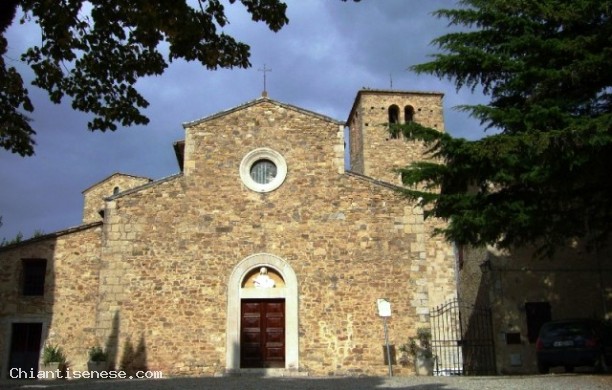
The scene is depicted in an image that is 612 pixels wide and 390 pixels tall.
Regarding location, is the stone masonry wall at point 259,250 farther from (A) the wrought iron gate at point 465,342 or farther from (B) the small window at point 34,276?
(A) the wrought iron gate at point 465,342

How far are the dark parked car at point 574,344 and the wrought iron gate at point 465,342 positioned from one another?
136 inches

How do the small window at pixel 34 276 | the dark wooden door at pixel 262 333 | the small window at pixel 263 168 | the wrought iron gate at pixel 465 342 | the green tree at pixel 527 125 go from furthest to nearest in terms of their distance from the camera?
the wrought iron gate at pixel 465 342, the small window at pixel 263 168, the small window at pixel 34 276, the dark wooden door at pixel 262 333, the green tree at pixel 527 125

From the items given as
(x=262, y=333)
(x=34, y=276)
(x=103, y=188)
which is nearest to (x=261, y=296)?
(x=262, y=333)

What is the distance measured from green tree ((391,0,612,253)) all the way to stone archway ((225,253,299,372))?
4878 mm

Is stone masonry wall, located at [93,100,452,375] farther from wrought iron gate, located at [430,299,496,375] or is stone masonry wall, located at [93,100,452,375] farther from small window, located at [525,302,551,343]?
small window, located at [525,302,551,343]

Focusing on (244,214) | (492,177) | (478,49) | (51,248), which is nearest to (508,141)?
(492,177)

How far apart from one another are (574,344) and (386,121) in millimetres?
18712

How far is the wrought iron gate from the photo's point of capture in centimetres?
1855

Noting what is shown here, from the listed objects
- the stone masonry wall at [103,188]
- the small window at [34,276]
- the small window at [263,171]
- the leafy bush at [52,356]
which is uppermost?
the stone masonry wall at [103,188]

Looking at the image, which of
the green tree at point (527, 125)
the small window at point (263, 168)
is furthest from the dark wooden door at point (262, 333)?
the green tree at point (527, 125)

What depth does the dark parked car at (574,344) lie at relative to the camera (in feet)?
45.2

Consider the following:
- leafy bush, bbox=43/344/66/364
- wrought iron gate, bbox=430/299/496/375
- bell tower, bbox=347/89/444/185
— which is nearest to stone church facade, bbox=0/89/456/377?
leafy bush, bbox=43/344/66/364

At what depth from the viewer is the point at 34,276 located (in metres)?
17.1

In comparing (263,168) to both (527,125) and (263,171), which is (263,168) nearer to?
(263,171)
